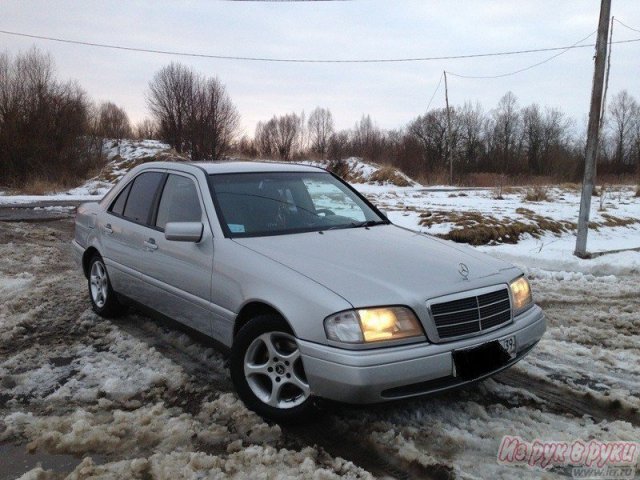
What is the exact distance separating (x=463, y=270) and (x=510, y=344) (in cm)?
51

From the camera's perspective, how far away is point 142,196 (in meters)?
4.58

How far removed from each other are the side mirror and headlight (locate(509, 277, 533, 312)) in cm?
205

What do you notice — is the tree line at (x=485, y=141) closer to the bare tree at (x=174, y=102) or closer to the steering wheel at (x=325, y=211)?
the bare tree at (x=174, y=102)

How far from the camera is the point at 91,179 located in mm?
31375

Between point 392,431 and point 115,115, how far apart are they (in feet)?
192

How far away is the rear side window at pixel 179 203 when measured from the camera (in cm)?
388

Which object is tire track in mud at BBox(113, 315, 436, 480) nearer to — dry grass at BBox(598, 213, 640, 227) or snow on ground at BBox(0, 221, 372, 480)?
snow on ground at BBox(0, 221, 372, 480)

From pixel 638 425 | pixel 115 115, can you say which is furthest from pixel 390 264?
pixel 115 115

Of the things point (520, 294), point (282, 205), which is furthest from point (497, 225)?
point (282, 205)

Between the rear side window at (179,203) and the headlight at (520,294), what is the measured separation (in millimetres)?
2182

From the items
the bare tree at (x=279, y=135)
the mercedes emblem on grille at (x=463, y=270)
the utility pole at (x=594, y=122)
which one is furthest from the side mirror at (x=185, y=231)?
the bare tree at (x=279, y=135)

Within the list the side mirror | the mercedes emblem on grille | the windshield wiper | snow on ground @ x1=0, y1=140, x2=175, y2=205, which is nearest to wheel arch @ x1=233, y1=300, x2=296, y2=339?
the side mirror

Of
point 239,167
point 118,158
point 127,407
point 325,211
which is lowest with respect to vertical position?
point 127,407

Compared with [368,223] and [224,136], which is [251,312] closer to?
[368,223]
